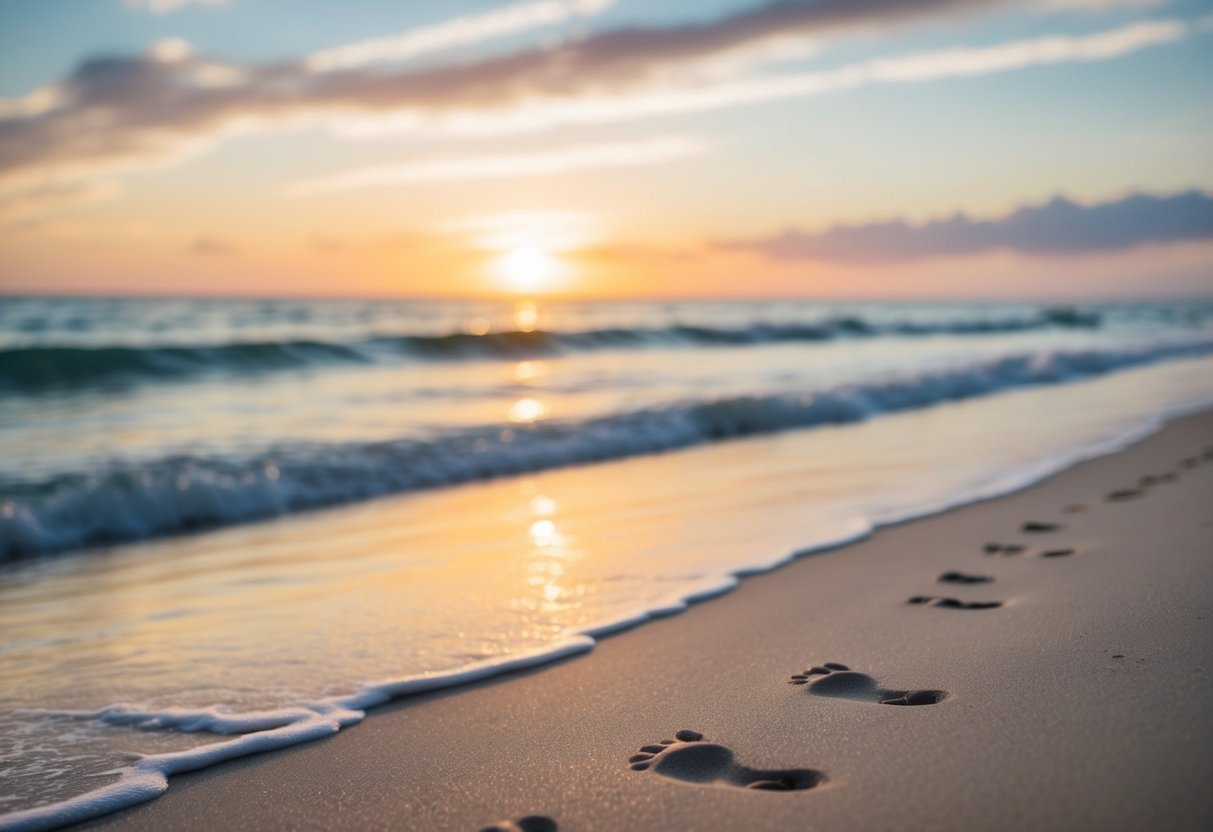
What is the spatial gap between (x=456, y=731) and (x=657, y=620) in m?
1.27

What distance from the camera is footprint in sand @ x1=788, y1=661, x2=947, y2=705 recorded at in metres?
2.89

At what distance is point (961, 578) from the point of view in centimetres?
440

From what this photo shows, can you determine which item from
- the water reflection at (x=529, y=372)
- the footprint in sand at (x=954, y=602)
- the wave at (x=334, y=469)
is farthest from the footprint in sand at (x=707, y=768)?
the water reflection at (x=529, y=372)

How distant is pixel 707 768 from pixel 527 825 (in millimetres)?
516

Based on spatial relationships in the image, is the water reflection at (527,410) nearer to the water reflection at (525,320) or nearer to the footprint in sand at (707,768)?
the footprint in sand at (707,768)

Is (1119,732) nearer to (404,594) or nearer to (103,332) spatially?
(404,594)

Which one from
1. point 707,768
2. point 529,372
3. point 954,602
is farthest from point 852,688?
Result: point 529,372

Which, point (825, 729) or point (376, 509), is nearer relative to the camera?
point (825, 729)

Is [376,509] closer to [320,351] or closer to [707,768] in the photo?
[707,768]

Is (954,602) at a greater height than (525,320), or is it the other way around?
(525,320)

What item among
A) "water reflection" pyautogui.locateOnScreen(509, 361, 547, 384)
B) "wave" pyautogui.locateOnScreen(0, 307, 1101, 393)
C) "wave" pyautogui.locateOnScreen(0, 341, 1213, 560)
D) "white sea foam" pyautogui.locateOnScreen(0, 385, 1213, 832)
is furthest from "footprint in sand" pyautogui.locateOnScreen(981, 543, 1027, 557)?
"wave" pyautogui.locateOnScreen(0, 307, 1101, 393)

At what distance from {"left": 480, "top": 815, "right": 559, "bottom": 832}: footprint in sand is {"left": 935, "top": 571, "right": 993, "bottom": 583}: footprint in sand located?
8.63 feet

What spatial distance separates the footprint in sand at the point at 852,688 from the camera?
2.89 meters

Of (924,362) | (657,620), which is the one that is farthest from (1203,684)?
(924,362)
